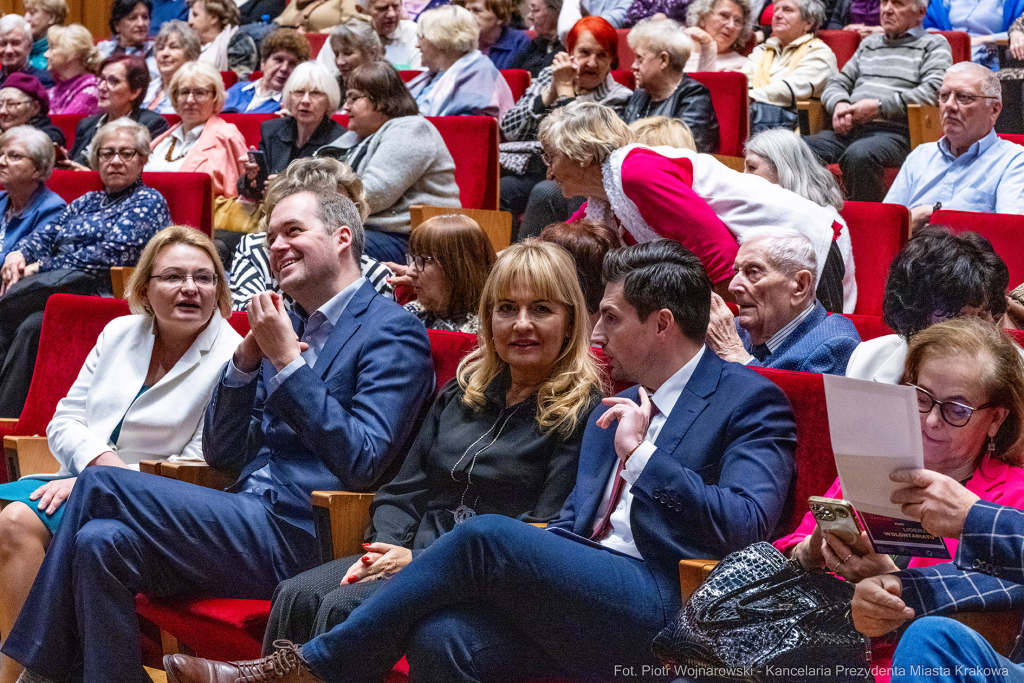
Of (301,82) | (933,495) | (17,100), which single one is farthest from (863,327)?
(17,100)

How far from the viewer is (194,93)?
3.17 meters

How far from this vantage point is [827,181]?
2.21 meters

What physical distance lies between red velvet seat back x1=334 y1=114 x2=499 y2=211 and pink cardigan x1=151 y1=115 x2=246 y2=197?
2.01 ft

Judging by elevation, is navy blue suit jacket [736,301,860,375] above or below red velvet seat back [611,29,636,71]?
above

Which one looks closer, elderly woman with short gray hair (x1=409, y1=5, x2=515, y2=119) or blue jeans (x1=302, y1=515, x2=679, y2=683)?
blue jeans (x1=302, y1=515, x2=679, y2=683)

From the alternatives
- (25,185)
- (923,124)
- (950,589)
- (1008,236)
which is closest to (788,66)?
(923,124)

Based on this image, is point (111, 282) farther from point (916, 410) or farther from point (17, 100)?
point (916, 410)

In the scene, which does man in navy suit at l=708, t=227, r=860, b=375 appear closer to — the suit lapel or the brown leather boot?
the suit lapel

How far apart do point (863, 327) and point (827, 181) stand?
0.58 m

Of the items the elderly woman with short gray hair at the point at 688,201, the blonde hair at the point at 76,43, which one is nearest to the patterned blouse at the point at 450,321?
the elderly woman with short gray hair at the point at 688,201

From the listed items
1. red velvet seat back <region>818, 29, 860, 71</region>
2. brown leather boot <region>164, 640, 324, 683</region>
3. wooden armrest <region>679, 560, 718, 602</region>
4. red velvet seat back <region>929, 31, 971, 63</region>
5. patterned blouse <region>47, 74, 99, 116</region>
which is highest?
wooden armrest <region>679, 560, 718, 602</region>

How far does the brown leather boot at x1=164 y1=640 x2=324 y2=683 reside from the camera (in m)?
1.31

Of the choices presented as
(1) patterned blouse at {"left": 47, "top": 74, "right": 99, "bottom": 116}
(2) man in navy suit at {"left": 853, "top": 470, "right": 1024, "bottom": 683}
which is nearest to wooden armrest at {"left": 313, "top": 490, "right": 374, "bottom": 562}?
(2) man in navy suit at {"left": 853, "top": 470, "right": 1024, "bottom": 683}

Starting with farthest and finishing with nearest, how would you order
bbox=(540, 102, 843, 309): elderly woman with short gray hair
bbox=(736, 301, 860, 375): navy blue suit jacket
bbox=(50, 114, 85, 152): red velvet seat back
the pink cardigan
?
bbox=(50, 114, 85, 152): red velvet seat back < the pink cardigan < bbox=(540, 102, 843, 309): elderly woman with short gray hair < bbox=(736, 301, 860, 375): navy blue suit jacket
